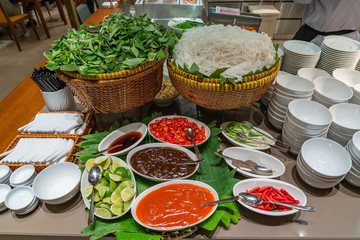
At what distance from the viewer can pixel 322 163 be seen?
1412 millimetres

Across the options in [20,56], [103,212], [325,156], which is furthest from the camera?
[20,56]

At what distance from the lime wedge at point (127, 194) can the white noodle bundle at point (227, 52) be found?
2.77 ft

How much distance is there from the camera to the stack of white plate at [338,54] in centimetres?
190

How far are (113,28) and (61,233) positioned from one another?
1.31m

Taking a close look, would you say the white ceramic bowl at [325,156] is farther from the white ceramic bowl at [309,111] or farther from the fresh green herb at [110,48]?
the fresh green herb at [110,48]

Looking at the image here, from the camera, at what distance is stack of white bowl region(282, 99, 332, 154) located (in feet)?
4.65

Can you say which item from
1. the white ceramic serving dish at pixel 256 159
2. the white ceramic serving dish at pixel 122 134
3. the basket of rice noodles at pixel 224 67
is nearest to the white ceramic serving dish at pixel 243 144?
the white ceramic serving dish at pixel 256 159

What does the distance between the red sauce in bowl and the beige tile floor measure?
4.42 m

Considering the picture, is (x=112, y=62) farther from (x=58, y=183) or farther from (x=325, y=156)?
(x=325, y=156)

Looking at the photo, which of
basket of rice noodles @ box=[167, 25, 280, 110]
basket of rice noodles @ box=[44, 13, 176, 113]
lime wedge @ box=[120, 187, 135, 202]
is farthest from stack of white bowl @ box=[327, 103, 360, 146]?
lime wedge @ box=[120, 187, 135, 202]

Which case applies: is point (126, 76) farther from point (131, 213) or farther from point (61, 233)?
point (61, 233)

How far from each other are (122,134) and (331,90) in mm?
1652

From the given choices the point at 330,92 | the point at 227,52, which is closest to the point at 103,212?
the point at 227,52

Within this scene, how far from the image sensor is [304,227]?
48.4 inches
